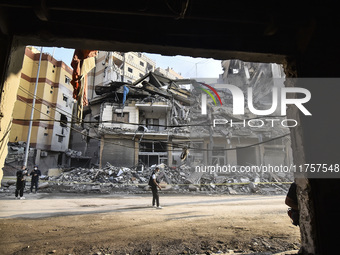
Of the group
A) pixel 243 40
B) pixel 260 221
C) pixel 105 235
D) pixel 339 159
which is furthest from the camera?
pixel 260 221

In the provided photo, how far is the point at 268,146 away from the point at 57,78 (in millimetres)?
33262

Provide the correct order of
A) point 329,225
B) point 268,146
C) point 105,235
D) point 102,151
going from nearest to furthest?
point 329,225, point 105,235, point 102,151, point 268,146

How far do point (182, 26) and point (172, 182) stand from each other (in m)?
18.2

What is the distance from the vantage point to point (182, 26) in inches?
101

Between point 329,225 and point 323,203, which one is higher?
point 323,203

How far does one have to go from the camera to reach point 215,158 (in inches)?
992

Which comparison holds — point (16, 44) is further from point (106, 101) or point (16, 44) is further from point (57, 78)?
point (57, 78)

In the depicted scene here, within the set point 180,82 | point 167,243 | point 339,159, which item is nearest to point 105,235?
point 167,243

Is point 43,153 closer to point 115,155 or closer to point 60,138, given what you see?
point 60,138

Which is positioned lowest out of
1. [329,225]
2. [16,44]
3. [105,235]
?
[105,235]

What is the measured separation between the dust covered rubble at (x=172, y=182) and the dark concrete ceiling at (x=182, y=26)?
51.3 feet

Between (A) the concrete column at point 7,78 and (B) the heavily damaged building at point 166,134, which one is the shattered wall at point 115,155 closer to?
(B) the heavily damaged building at point 166,134

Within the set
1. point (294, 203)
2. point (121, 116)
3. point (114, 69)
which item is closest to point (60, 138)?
point (121, 116)

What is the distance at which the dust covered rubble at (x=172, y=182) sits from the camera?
57.1 ft
